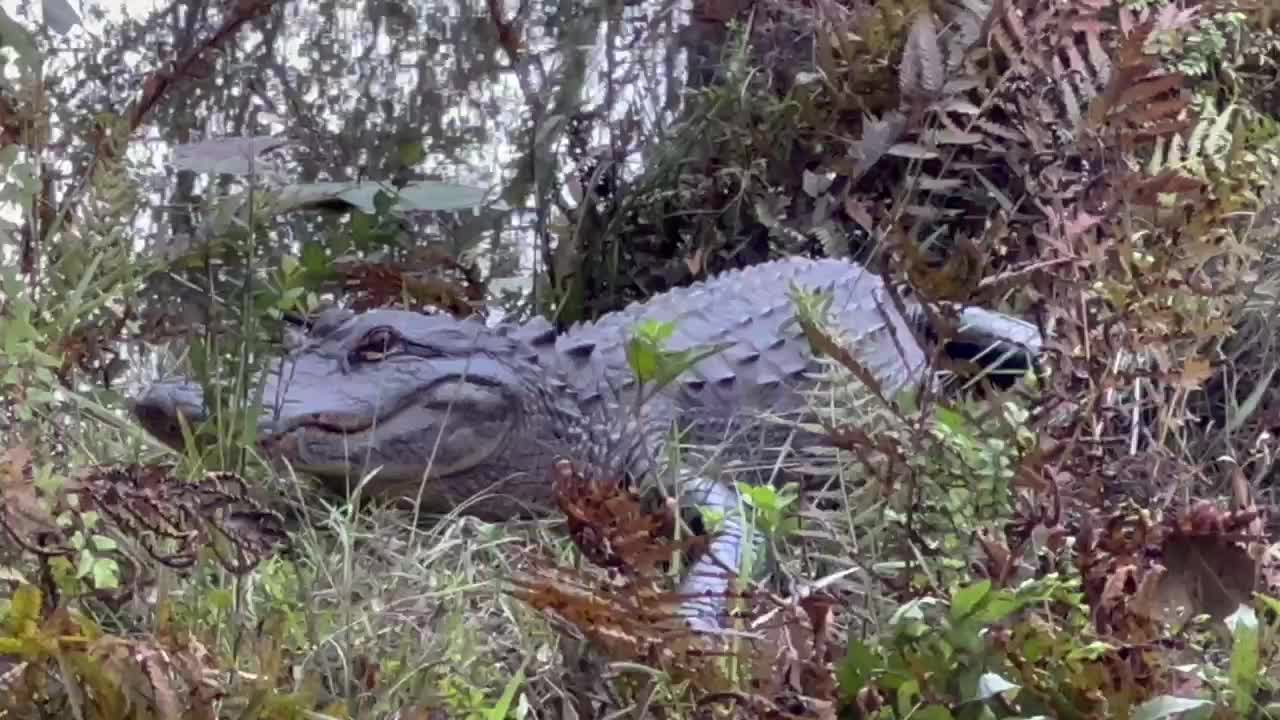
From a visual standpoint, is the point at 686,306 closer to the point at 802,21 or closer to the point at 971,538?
the point at 802,21

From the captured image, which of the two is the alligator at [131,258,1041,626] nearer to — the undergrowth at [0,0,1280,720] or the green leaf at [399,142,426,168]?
the undergrowth at [0,0,1280,720]

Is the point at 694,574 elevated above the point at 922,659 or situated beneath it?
situated beneath

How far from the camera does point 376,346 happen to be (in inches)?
90.7

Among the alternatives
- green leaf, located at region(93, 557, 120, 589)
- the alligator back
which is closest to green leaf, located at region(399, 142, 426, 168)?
the alligator back

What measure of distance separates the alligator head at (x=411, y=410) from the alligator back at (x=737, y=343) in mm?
87

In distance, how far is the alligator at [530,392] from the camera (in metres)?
2.14

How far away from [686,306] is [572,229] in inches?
22.2

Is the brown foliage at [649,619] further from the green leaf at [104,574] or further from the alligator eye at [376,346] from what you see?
the alligator eye at [376,346]

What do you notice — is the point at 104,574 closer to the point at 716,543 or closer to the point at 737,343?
the point at 716,543

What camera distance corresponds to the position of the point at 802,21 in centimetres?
324

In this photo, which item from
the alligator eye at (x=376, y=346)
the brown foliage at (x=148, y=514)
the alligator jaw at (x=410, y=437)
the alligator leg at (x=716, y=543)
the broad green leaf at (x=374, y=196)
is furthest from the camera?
the broad green leaf at (x=374, y=196)

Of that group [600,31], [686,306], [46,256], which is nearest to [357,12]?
[600,31]

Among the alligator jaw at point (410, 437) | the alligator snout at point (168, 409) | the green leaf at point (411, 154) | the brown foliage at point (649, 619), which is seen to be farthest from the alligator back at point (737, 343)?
the brown foliage at point (649, 619)

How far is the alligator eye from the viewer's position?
229 cm
